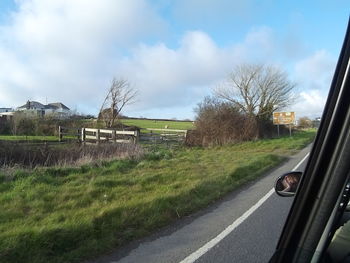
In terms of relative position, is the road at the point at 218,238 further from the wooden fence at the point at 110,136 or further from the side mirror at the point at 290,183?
the wooden fence at the point at 110,136

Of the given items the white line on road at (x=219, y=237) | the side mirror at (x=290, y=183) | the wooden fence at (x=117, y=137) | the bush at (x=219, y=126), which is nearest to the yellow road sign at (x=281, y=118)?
the bush at (x=219, y=126)

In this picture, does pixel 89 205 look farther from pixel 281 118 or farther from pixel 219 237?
pixel 281 118

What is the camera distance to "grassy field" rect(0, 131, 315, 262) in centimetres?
548

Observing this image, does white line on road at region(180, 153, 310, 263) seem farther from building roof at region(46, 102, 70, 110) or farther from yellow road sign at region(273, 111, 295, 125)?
building roof at region(46, 102, 70, 110)

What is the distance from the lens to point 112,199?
855cm

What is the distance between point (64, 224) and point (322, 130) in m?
5.42


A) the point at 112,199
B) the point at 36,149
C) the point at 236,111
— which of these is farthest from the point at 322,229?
the point at 236,111

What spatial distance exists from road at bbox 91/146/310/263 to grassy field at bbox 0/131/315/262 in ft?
1.27

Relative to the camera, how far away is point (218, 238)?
6020mm

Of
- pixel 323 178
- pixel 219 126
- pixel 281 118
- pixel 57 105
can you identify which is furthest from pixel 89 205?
pixel 57 105

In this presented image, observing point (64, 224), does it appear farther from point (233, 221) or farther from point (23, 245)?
point (233, 221)

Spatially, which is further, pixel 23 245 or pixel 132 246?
pixel 132 246

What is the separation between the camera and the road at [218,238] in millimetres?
5168

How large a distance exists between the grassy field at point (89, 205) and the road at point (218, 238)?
0.39 metres
